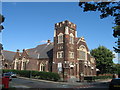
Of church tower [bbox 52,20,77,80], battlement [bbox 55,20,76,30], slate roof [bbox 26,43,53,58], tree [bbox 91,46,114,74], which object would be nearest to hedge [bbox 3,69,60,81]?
church tower [bbox 52,20,77,80]

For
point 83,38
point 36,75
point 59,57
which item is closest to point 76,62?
point 59,57

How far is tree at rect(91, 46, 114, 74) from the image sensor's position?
52094 mm

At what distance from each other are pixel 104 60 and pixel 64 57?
22324 millimetres

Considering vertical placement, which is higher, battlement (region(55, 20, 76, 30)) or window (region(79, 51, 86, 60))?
battlement (region(55, 20, 76, 30))

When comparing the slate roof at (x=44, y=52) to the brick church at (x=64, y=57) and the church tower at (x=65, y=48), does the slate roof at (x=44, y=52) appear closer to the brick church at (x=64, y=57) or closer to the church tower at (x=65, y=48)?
the brick church at (x=64, y=57)

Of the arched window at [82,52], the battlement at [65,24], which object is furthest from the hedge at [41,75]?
the battlement at [65,24]

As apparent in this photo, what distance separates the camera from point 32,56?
43875 mm

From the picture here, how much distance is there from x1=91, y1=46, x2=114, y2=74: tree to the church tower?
18032 mm

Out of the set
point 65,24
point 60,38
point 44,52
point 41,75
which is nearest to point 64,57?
point 60,38

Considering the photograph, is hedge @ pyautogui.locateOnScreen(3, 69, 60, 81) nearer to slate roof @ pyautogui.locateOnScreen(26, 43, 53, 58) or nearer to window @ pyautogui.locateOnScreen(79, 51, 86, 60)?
slate roof @ pyautogui.locateOnScreen(26, 43, 53, 58)

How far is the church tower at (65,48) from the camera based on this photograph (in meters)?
36.1

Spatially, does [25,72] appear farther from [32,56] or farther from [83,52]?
[83,52]

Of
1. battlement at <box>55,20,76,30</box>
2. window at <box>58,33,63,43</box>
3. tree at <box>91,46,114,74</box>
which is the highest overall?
battlement at <box>55,20,76,30</box>

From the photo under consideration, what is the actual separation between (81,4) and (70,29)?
29.0 metres
